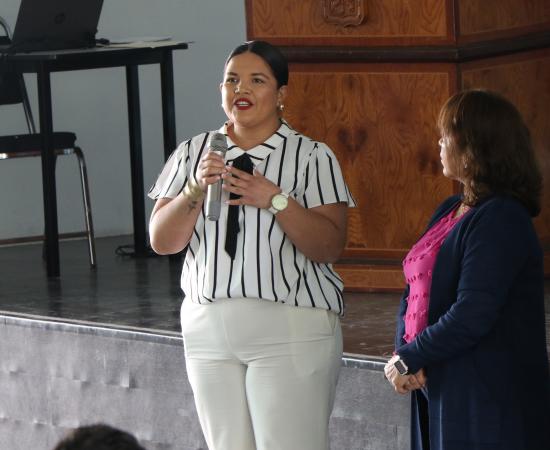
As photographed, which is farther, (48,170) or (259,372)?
(48,170)

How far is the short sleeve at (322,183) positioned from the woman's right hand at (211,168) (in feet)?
0.75

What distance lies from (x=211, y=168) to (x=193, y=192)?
0.11 metres

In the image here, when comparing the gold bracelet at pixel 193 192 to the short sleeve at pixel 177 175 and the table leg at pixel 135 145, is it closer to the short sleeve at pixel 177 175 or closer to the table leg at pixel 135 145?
the short sleeve at pixel 177 175

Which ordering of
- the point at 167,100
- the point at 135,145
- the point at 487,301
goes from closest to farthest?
1. the point at 487,301
2. the point at 167,100
3. the point at 135,145

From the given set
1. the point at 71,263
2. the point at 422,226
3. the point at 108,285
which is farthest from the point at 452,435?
the point at 71,263

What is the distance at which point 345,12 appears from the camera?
4.48 metres

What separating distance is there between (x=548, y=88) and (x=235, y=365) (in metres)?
2.40

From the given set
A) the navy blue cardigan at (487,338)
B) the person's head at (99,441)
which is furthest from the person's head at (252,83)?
the person's head at (99,441)

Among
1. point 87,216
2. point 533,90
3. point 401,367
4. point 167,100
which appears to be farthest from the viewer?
point 167,100

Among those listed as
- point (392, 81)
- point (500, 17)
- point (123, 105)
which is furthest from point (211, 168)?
point (123, 105)

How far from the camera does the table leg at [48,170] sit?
17.4ft

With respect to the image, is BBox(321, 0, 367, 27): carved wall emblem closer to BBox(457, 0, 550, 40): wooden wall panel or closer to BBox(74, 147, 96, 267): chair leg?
BBox(457, 0, 550, 40): wooden wall panel

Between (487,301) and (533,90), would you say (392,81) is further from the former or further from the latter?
Answer: (487,301)

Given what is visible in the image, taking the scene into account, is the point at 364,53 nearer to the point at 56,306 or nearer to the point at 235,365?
the point at 56,306
